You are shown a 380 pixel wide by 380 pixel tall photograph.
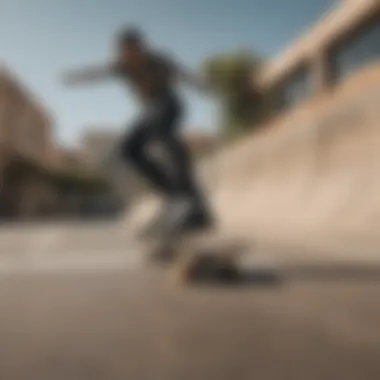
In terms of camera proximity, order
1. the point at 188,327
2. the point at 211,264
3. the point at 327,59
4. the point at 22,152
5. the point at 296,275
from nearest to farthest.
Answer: the point at 188,327, the point at 211,264, the point at 296,275, the point at 327,59, the point at 22,152

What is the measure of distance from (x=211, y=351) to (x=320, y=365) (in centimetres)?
34

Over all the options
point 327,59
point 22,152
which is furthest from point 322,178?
point 22,152

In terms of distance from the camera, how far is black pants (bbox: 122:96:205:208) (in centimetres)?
484

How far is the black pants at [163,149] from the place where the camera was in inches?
191

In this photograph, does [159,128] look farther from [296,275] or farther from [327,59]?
[327,59]

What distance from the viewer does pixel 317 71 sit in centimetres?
2091

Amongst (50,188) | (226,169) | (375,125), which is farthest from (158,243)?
(50,188)

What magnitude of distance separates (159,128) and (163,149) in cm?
24

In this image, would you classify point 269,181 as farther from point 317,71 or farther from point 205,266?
point 205,266

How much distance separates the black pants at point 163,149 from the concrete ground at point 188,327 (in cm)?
119

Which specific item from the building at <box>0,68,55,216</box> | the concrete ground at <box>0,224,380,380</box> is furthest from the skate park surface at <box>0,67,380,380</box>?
the building at <box>0,68,55,216</box>

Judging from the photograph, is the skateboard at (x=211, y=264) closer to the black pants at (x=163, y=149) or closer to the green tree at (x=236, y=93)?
the black pants at (x=163, y=149)

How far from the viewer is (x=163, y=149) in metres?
5.06

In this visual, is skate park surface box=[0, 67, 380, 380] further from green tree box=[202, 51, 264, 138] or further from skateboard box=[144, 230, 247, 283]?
green tree box=[202, 51, 264, 138]
